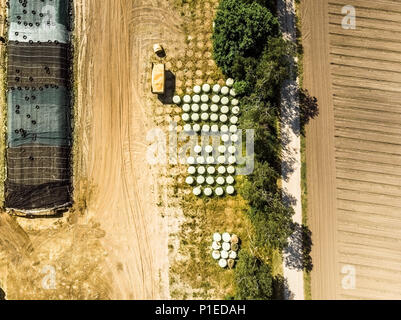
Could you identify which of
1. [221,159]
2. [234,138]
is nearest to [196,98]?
[234,138]

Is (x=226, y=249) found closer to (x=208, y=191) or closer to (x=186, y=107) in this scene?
(x=208, y=191)

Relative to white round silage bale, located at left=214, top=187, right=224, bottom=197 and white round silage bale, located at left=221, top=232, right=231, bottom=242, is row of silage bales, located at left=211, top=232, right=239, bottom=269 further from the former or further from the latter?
white round silage bale, located at left=214, top=187, right=224, bottom=197

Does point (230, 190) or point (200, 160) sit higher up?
point (200, 160)

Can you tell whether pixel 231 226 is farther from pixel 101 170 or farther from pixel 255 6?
pixel 255 6

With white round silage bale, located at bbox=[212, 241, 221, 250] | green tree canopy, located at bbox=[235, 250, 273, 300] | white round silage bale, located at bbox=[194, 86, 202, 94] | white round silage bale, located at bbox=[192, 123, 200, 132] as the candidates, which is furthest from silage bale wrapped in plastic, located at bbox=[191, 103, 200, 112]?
green tree canopy, located at bbox=[235, 250, 273, 300]

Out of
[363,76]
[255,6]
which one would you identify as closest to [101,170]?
[255,6]

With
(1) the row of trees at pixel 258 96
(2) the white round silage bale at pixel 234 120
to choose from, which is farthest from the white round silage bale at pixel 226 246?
(2) the white round silage bale at pixel 234 120

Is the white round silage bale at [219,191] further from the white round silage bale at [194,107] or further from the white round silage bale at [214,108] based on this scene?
the white round silage bale at [194,107]
